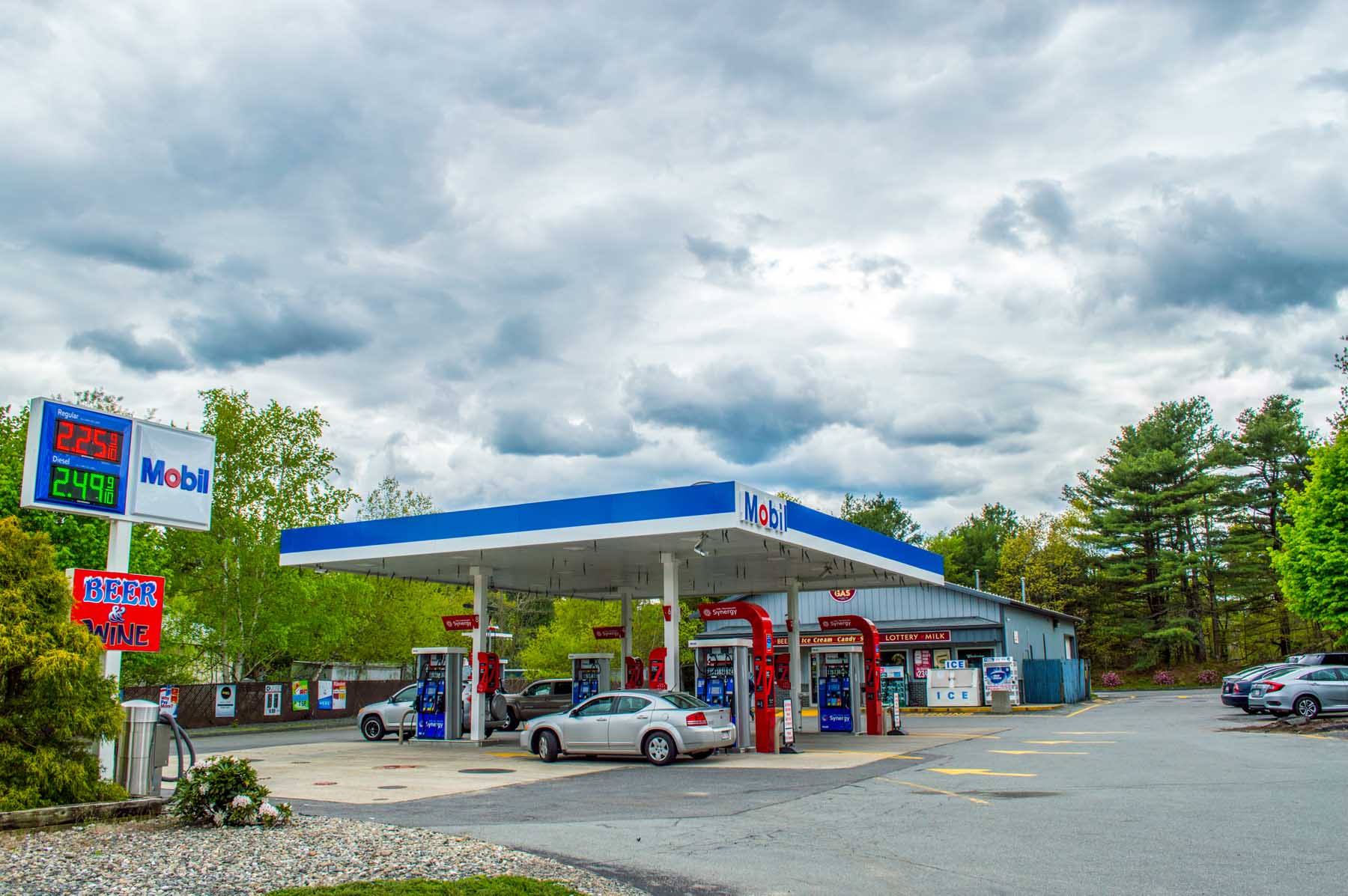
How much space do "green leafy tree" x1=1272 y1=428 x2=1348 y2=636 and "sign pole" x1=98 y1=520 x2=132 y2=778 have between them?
3753 centimetres

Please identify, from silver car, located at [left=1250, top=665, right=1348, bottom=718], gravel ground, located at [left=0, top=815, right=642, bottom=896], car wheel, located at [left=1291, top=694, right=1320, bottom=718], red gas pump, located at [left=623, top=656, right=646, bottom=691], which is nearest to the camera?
gravel ground, located at [left=0, top=815, right=642, bottom=896]

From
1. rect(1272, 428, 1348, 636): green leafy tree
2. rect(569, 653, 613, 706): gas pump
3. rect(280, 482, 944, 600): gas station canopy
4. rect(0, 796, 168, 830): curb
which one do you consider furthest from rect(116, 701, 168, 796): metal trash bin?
rect(1272, 428, 1348, 636): green leafy tree

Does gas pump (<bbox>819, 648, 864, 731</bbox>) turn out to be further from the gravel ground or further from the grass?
the grass

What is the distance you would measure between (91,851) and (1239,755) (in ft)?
56.7

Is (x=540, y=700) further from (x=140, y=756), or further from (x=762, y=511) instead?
(x=140, y=756)

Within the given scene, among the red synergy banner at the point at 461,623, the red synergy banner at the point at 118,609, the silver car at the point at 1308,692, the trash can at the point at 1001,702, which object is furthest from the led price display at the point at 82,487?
the trash can at the point at 1001,702

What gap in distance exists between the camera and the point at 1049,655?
4975 cm

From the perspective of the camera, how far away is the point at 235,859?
324 inches

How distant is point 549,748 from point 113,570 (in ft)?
30.5

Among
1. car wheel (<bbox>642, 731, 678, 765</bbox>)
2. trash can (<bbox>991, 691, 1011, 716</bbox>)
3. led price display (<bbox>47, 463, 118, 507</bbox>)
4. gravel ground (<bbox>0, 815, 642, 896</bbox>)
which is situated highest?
led price display (<bbox>47, 463, 118, 507</bbox>)

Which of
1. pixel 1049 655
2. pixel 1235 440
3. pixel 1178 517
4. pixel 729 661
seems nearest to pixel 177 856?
pixel 729 661

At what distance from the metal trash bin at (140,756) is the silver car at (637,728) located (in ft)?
27.6

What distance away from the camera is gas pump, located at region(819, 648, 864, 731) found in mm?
26688

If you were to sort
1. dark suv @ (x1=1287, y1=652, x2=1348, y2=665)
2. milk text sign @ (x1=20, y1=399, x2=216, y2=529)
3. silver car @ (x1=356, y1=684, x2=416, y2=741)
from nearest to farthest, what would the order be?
milk text sign @ (x1=20, y1=399, x2=216, y2=529), silver car @ (x1=356, y1=684, x2=416, y2=741), dark suv @ (x1=1287, y1=652, x2=1348, y2=665)
